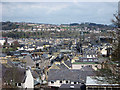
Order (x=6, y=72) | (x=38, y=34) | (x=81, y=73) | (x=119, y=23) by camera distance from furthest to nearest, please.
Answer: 1. (x=38, y=34)
2. (x=81, y=73)
3. (x=6, y=72)
4. (x=119, y=23)

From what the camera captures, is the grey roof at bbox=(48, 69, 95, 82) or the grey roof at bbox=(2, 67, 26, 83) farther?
the grey roof at bbox=(48, 69, 95, 82)

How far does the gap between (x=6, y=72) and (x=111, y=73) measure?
885 cm

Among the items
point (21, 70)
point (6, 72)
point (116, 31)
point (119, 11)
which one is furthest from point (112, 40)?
point (21, 70)

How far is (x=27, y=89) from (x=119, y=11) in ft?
27.1

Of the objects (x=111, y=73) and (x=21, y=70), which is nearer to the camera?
(x=111, y=73)

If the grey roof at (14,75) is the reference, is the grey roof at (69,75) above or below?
below

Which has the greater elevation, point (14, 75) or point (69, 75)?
point (14, 75)


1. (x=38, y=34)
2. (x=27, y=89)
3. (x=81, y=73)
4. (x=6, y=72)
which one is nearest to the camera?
(x=27, y=89)

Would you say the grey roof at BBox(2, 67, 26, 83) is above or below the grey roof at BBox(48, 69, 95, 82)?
above

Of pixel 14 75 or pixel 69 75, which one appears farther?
pixel 69 75

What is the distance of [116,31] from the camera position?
4.64 metres

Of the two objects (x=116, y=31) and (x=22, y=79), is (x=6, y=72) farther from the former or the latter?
(x=116, y=31)

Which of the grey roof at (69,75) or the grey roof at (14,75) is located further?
the grey roof at (69,75)

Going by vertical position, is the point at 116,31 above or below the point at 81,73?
above
